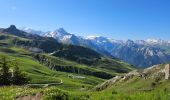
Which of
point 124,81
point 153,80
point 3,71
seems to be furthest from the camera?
point 3,71

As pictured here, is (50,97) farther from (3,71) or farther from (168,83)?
(3,71)

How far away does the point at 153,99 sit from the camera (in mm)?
19547

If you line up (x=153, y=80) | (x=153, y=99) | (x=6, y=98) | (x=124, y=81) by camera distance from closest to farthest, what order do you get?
1. (x=153, y=99)
2. (x=6, y=98)
3. (x=153, y=80)
4. (x=124, y=81)

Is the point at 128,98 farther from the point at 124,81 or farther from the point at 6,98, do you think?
the point at 124,81

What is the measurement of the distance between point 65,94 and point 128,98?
12.4ft

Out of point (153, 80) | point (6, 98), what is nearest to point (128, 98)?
point (6, 98)

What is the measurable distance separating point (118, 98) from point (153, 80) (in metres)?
16.1

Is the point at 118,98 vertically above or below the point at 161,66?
below

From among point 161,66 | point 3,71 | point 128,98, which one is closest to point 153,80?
point 161,66

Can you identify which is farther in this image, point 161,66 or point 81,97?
point 161,66

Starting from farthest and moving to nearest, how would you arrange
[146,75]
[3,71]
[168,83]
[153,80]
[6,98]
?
[3,71] → [146,75] → [153,80] → [168,83] → [6,98]

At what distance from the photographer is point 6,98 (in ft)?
78.8

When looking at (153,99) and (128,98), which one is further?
(128,98)

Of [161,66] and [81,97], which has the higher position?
[161,66]
